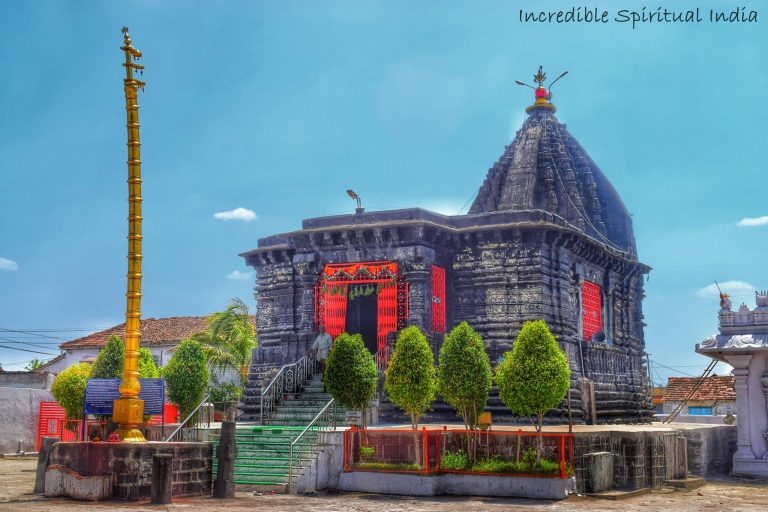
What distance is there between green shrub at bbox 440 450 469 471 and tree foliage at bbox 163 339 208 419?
27.2 ft

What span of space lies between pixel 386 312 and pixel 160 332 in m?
27.3

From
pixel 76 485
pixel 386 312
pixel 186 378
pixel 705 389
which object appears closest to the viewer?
pixel 76 485

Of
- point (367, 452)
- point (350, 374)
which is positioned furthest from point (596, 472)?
point (350, 374)

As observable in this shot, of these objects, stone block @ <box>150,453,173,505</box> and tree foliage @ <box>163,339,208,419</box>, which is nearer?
stone block @ <box>150,453,173,505</box>

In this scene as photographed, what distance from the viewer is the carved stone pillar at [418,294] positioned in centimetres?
2622

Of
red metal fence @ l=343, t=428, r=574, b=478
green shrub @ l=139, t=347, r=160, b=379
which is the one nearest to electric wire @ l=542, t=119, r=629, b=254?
red metal fence @ l=343, t=428, r=574, b=478

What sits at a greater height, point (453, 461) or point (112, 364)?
point (112, 364)

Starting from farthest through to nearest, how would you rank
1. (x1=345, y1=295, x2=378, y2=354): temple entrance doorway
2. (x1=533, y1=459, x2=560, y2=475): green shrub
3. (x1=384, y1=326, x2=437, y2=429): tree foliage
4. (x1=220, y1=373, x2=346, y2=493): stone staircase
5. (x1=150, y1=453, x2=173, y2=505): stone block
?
(x1=345, y1=295, x2=378, y2=354): temple entrance doorway < (x1=220, y1=373, x2=346, y2=493): stone staircase < (x1=384, y1=326, x2=437, y2=429): tree foliage < (x1=533, y1=459, x2=560, y2=475): green shrub < (x1=150, y1=453, x2=173, y2=505): stone block

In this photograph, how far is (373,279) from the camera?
2723 centimetres

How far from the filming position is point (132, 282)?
1778 centimetres

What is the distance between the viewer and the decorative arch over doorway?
87.5 feet

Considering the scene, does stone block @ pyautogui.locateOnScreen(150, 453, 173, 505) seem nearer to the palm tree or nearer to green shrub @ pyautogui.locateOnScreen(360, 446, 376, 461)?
green shrub @ pyautogui.locateOnScreen(360, 446, 376, 461)

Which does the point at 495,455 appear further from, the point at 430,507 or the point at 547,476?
the point at 430,507

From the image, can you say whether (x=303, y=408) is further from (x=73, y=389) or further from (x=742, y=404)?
(x=742, y=404)
